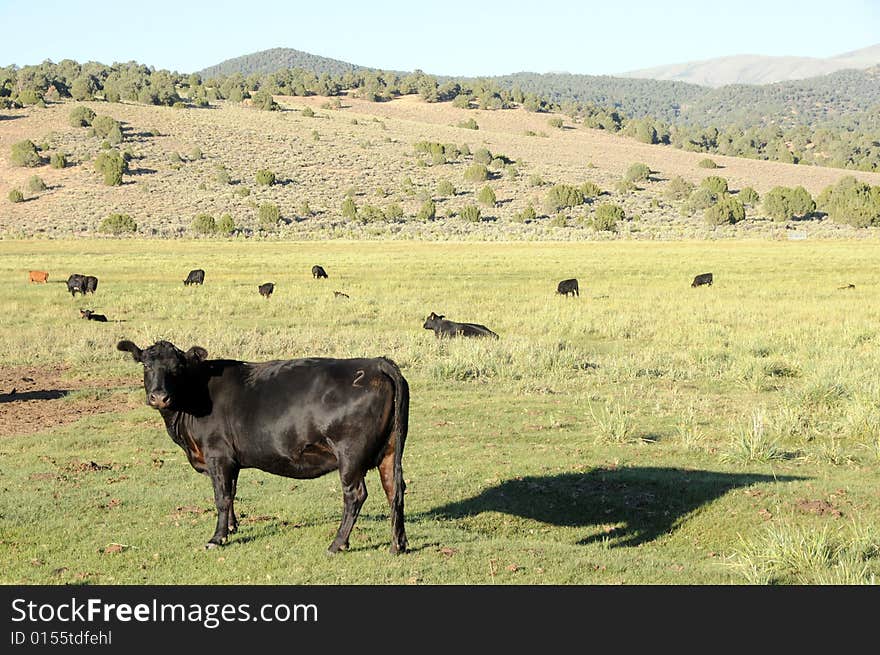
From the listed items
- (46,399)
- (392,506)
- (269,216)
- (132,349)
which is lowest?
(269,216)

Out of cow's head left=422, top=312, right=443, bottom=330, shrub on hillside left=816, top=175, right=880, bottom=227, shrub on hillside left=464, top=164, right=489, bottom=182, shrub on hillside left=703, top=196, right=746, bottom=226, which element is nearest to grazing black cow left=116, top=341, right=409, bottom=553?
cow's head left=422, top=312, right=443, bottom=330

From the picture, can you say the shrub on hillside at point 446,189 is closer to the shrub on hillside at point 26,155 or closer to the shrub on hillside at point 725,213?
the shrub on hillside at point 725,213

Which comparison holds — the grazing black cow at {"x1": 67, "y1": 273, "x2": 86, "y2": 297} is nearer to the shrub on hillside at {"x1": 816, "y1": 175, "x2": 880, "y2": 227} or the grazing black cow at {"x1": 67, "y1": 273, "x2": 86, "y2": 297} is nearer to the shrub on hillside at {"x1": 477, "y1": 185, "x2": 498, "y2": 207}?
the shrub on hillside at {"x1": 477, "y1": 185, "x2": 498, "y2": 207}

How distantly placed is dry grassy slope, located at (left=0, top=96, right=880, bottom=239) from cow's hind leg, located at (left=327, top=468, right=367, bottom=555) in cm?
6920

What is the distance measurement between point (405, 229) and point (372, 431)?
2932 inches

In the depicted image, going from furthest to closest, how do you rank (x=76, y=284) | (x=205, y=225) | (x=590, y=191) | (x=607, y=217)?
(x=590, y=191) < (x=607, y=217) < (x=205, y=225) < (x=76, y=284)

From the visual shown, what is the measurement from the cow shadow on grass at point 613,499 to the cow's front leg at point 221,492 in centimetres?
242

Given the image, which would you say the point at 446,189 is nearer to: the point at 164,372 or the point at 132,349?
the point at 132,349

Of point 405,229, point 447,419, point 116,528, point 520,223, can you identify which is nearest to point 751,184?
point 520,223

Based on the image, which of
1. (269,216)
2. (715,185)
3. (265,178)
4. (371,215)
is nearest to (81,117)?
(265,178)

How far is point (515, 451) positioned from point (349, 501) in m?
5.76

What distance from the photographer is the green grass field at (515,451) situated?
8523mm

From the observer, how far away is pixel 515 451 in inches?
542

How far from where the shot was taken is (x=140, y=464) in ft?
42.1
